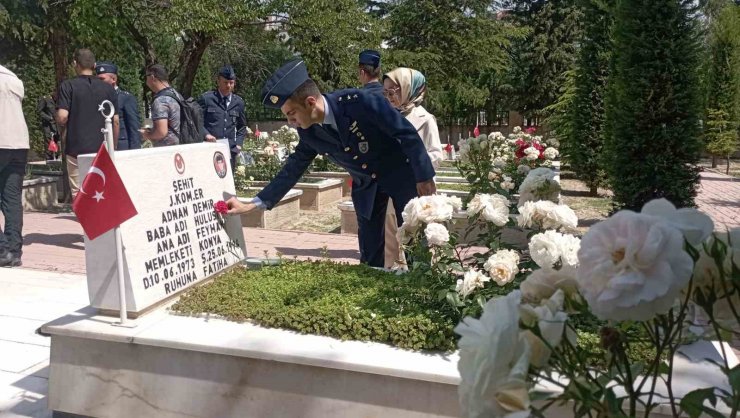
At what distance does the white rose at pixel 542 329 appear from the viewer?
0.90 metres

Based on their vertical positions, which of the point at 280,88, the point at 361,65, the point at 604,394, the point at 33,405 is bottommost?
the point at 33,405

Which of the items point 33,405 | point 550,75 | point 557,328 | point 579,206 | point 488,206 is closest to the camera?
point 557,328

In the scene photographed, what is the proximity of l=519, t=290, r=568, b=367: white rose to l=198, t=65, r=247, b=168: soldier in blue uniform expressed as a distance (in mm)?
7312

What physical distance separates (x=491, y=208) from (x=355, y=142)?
44.8 inches

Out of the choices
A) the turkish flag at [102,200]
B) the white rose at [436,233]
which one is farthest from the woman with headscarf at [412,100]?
the turkish flag at [102,200]

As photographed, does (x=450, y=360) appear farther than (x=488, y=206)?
No

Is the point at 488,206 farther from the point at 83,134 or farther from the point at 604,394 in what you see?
the point at 83,134

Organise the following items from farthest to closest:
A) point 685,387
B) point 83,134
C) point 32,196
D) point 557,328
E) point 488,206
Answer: point 32,196
point 83,134
point 488,206
point 685,387
point 557,328

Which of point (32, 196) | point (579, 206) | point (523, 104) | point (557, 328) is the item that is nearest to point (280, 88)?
point (557, 328)

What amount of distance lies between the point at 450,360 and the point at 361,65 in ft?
9.93

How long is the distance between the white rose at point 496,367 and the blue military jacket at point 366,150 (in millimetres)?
2569

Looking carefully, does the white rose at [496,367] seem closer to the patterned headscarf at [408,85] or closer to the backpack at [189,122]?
the patterned headscarf at [408,85]

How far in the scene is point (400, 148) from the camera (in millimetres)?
3729

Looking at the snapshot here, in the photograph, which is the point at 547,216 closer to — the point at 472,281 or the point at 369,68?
the point at 472,281
